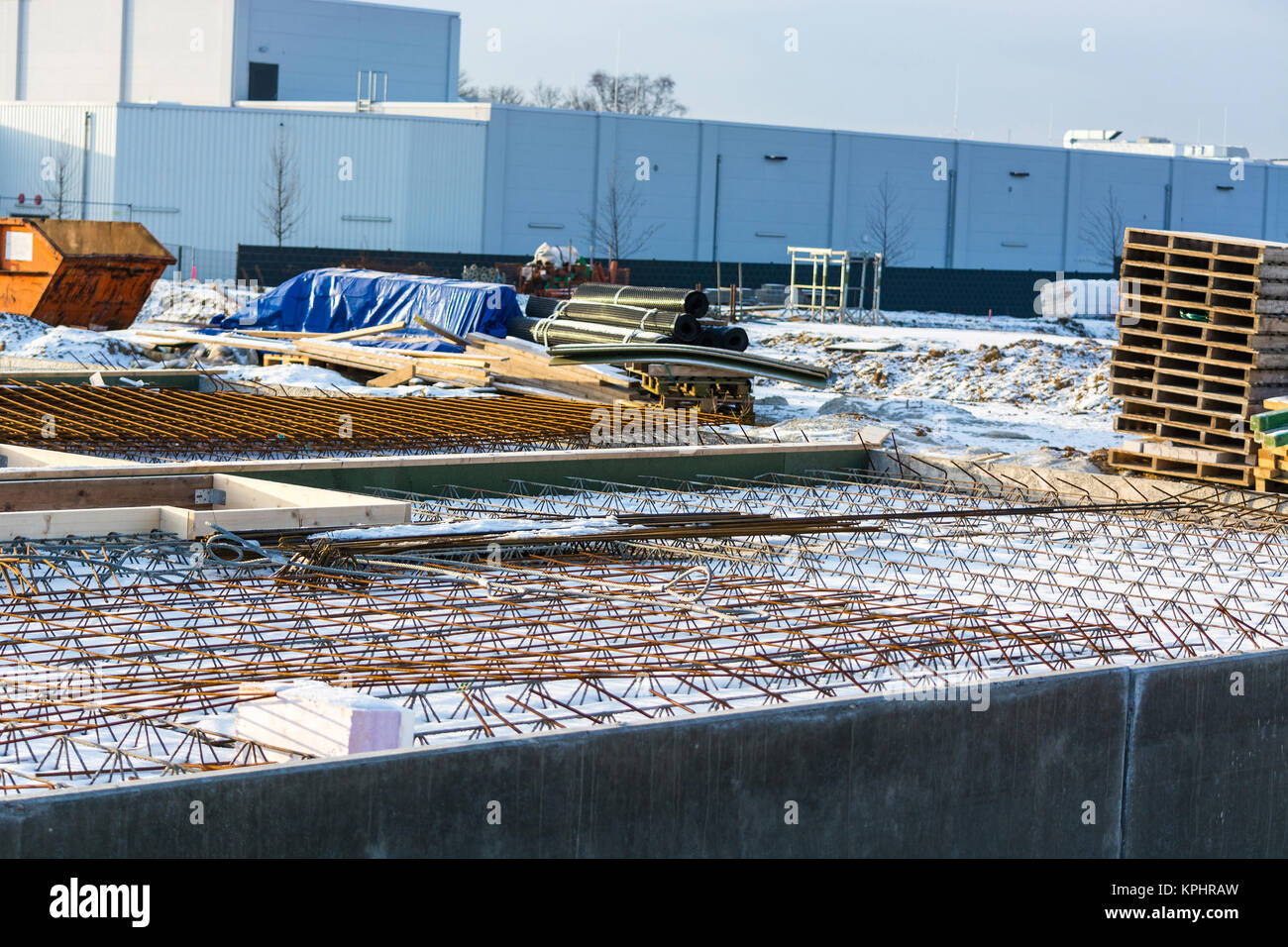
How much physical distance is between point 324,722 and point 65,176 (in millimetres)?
44462

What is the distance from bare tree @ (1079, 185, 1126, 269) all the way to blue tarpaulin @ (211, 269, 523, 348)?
37.6 meters

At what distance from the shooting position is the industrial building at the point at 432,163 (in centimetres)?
4631

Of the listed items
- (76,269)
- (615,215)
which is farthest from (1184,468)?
(615,215)

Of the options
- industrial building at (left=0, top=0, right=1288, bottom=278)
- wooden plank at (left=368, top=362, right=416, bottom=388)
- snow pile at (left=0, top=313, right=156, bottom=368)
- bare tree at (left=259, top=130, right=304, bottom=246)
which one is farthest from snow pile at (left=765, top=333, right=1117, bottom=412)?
bare tree at (left=259, top=130, right=304, bottom=246)

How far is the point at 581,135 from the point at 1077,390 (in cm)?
2774

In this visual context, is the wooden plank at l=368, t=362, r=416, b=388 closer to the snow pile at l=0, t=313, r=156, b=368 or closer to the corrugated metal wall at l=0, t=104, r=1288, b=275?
the snow pile at l=0, t=313, r=156, b=368

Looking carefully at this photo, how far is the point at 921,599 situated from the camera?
9289 mm

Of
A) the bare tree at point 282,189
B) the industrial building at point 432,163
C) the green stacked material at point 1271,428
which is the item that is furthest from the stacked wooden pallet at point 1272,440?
the bare tree at point 282,189

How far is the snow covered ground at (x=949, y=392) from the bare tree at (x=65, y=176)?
2214cm

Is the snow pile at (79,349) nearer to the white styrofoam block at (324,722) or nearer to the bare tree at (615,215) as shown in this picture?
the white styrofoam block at (324,722)

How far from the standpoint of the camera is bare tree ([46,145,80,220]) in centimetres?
4619

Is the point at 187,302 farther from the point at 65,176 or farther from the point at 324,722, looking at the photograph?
the point at 324,722
